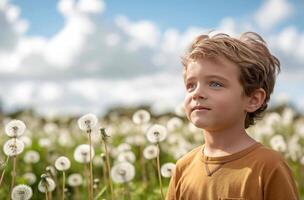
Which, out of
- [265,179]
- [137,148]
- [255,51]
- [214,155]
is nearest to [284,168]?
[265,179]

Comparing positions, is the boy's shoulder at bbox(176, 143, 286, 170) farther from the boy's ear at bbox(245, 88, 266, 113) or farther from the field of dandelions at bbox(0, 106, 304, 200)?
the field of dandelions at bbox(0, 106, 304, 200)

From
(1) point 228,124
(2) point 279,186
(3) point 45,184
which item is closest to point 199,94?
(1) point 228,124

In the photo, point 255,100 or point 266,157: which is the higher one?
point 255,100

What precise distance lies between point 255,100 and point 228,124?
0.21 m

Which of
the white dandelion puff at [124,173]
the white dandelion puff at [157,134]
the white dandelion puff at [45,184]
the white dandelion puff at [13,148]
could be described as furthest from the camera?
the white dandelion puff at [124,173]

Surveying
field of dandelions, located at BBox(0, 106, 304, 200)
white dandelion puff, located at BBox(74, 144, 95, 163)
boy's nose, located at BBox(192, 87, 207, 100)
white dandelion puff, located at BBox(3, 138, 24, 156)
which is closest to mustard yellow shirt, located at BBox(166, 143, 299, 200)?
boy's nose, located at BBox(192, 87, 207, 100)

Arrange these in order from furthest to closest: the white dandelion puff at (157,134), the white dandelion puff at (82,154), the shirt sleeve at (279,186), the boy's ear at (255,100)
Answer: the white dandelion puff at (82,154)
the white dandelion puff at (157,134)
the boy's ear at (255,100)
the shirt sleeve at (279,186)

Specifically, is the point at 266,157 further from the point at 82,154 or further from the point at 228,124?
the point at 82,154

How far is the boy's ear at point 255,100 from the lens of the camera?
298cm

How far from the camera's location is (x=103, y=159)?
12.9ft

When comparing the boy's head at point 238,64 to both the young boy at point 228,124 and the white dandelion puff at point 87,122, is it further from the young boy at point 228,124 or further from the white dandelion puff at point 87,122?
the white dandelion puff at point 87,122

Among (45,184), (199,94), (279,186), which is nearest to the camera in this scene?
(279,186)

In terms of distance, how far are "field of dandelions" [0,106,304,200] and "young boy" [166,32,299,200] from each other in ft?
1.96

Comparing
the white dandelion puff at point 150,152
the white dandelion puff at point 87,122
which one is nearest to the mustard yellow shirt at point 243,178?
the white dandelion puff at point 87,122
